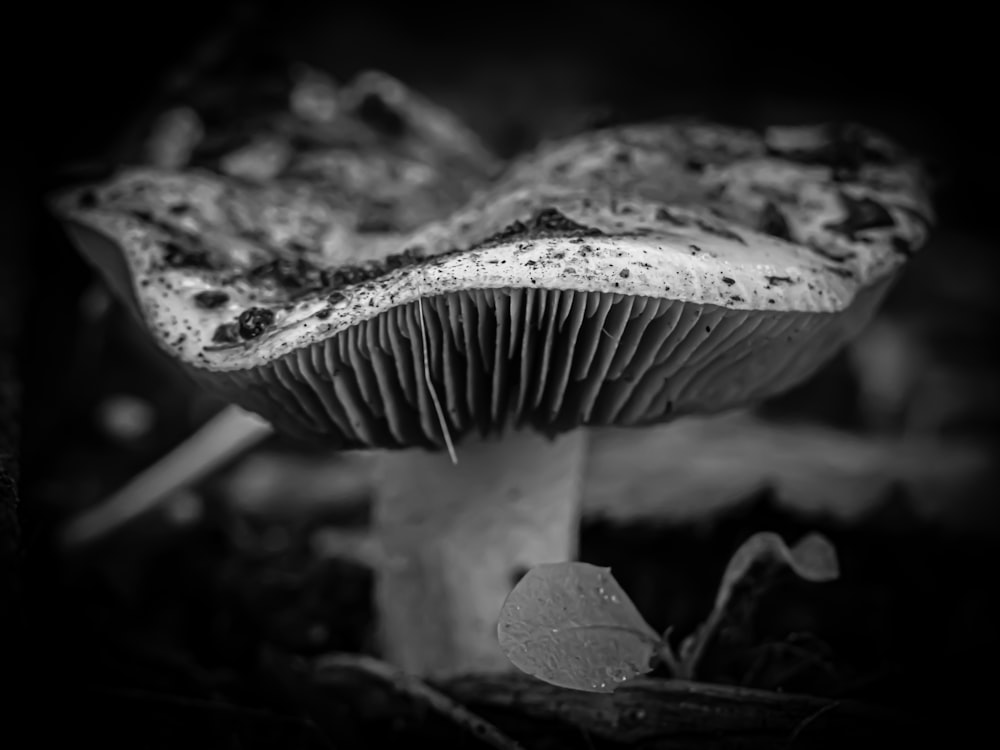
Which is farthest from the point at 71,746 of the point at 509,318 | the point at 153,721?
the point at 509,318

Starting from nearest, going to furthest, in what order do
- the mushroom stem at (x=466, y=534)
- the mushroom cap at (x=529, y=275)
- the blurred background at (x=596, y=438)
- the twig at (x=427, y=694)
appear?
the mushroom cap at (x=529, y=275) → the twig at (x=427, y=694) → the mushroom stem at (x=466, y=534) → the blurred background at (x=596, y=438)

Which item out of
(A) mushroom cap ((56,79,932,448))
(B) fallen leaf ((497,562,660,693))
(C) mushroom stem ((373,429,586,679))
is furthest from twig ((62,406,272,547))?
(B) fallen leaf ((497,562,660,693))

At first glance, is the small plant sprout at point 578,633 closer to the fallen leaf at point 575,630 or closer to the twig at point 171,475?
the fallen leaf at point 575,630

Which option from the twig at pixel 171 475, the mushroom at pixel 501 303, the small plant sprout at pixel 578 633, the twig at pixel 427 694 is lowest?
the twig at pixel 171 475

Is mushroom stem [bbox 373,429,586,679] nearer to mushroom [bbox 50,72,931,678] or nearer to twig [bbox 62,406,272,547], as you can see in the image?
mushroom [bbox 50,72,931,678]

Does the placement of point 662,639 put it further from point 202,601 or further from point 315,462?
point 315,462

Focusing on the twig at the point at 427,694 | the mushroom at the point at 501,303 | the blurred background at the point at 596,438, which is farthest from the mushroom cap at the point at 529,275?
the twig at the point at 427,694

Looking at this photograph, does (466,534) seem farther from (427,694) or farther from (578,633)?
(578,633)
